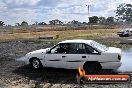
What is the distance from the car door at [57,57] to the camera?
13969 mm

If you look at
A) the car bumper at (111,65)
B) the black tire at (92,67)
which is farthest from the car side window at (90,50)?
the car bumper at (111,65)

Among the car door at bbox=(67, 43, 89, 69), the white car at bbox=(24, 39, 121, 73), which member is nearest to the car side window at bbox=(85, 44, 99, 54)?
the white car at bbox=(24, 39, 121, 73)

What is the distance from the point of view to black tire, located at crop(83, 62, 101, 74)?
13.6 metres

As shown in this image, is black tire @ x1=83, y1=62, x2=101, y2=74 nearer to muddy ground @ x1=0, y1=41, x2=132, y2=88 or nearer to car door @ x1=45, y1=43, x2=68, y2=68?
muddy ground @ x1=0, y1=41, x2=132, y2=88

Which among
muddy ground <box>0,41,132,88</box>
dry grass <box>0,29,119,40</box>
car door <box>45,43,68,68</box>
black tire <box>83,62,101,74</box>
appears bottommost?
dry grass <box>0,29,119,40</box>

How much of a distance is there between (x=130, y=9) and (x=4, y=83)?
17942 cm

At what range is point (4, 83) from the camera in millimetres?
12695

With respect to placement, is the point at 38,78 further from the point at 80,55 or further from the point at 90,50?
the point at 90,50

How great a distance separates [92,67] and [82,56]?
0.69 meters

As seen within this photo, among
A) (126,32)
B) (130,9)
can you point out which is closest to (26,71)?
(126,32)

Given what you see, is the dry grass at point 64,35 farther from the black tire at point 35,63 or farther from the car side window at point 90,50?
the car side window at point 90,50

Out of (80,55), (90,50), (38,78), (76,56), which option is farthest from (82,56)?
(38,78)

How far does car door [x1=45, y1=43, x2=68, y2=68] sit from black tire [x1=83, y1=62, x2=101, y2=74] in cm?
108

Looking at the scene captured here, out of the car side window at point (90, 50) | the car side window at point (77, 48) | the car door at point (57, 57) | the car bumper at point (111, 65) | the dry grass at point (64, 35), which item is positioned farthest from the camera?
the dry grass at point (64, 35)
